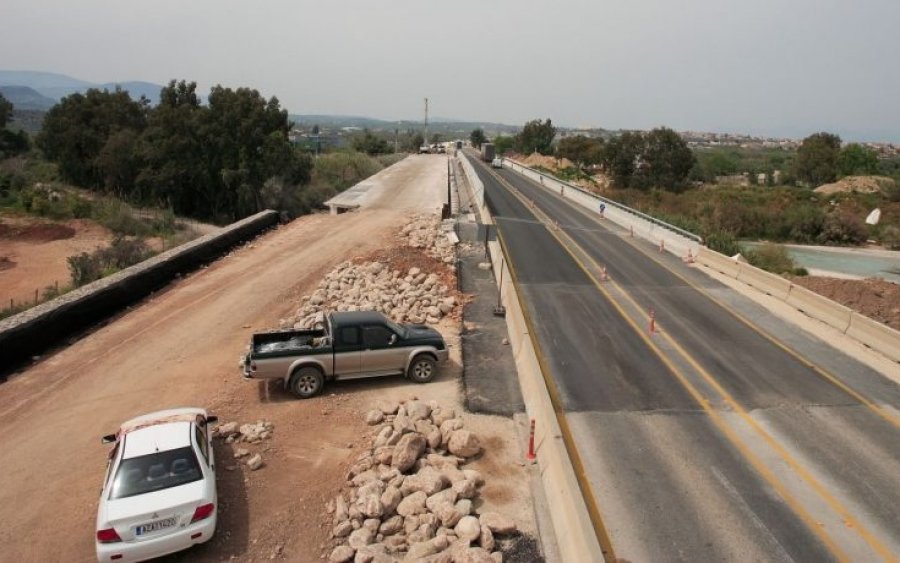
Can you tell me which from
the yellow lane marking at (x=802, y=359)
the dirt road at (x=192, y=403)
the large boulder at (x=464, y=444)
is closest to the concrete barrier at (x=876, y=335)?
the yellow lane marking at (x=802, y=359)

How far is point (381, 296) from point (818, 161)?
108844 millimetres

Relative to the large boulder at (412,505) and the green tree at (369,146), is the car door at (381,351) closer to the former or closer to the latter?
the large boulder at (412,505)

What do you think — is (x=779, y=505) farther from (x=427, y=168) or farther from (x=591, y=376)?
(x=427, y=168)

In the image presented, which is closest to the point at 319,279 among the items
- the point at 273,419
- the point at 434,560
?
the point at 273,419

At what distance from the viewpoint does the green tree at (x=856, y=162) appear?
9881cm

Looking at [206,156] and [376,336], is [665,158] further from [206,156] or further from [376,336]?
[376,336]

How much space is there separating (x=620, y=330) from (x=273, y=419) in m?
9.64

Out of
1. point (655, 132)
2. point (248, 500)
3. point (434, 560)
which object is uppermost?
point (655, 132)

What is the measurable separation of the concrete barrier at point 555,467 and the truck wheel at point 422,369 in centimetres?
205

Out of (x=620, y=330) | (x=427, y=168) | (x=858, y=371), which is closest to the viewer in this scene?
(x=858, y=371)

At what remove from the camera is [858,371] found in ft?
45.3

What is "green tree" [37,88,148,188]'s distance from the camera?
174 feet

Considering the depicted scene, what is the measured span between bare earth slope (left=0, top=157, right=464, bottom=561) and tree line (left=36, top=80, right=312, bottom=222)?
23543 millimetres

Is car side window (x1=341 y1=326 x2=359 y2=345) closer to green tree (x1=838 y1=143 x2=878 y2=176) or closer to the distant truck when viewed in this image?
the distant truck
